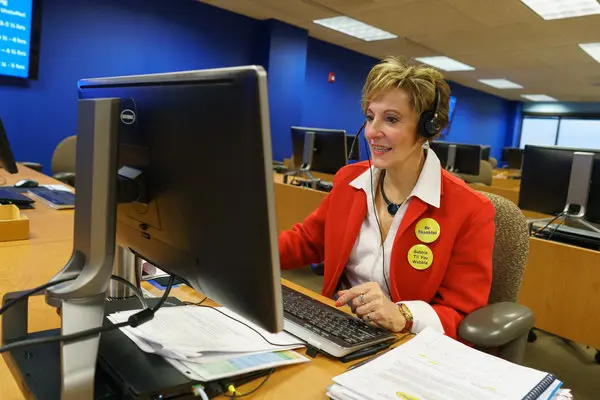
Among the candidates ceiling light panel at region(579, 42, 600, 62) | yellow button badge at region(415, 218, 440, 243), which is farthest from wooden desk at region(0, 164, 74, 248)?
ceiling light panel at region(579, 42, 600, 62)

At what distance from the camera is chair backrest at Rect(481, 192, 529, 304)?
4.23 ft

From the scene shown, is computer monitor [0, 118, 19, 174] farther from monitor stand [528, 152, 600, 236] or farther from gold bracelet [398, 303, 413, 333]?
monitor stand [528, 152, 600, 236]

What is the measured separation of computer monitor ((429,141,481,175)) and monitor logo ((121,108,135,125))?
4.29 meters

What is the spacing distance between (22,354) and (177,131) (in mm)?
451

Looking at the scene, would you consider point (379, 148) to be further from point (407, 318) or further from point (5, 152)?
point (5, 152)

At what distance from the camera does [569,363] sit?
8.18ft

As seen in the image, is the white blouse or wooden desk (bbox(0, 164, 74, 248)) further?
wooden desk (bbox(0, 164, 74, 248))

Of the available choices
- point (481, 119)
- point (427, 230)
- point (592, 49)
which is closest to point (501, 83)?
point (481, 119)

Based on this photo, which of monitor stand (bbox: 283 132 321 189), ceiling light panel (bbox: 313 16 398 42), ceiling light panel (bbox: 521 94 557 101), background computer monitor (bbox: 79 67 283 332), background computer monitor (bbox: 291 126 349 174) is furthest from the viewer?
ceiling light panel (bbox: 521 94 557 101)

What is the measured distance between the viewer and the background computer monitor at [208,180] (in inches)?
20.8

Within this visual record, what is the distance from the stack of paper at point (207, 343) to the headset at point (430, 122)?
2.38 ft

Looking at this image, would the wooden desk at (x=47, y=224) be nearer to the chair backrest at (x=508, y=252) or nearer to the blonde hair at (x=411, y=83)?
the blonde hair at (x=411, y=83)

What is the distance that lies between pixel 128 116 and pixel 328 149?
302 centimetres

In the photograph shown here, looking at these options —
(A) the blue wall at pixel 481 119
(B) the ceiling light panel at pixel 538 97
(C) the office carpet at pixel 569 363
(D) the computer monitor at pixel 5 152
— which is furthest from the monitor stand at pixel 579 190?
(B) the ceiling light panel at pixel 538 97
